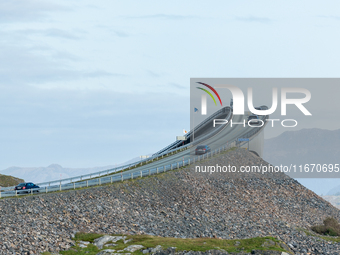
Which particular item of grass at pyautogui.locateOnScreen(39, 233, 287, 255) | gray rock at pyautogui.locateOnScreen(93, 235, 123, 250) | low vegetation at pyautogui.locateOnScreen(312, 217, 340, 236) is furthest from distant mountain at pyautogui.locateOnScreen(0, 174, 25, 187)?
low vegetation at pyautogui.locateOnScreen(312, 217, 340, 236)

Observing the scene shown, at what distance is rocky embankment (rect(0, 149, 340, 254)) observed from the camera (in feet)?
132

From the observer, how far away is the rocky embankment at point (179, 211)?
40.3 meters

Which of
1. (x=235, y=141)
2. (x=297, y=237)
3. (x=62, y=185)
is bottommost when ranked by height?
(x=297, y=237)

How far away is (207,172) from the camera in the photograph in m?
71.1

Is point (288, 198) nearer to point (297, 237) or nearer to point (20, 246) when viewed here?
point (297, 237)

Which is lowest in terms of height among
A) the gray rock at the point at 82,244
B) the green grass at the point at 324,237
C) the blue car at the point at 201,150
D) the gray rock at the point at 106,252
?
the green grass at the point at 324,237

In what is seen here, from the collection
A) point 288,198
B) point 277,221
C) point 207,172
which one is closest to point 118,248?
point 277,221

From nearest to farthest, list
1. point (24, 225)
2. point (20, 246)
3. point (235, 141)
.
→ 1. point (20, 246)
2. point (24, 225)
3. point (235, 141)

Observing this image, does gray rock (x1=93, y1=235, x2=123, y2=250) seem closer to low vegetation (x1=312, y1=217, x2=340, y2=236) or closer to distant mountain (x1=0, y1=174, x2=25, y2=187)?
low vegetation (x1=312, y1=217, x2=340, y2=236)

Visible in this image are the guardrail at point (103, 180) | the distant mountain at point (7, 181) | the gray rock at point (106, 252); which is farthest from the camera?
the distant mountain at point (7, 181)

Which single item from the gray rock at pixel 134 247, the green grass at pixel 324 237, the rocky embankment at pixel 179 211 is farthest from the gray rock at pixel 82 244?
the green grass at pixel 324 237

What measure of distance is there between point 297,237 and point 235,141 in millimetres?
35146

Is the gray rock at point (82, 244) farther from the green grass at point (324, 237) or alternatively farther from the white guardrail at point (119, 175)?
the green grass at point (324, 237)

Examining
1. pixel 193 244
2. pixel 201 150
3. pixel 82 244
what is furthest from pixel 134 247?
pixel 201 150
